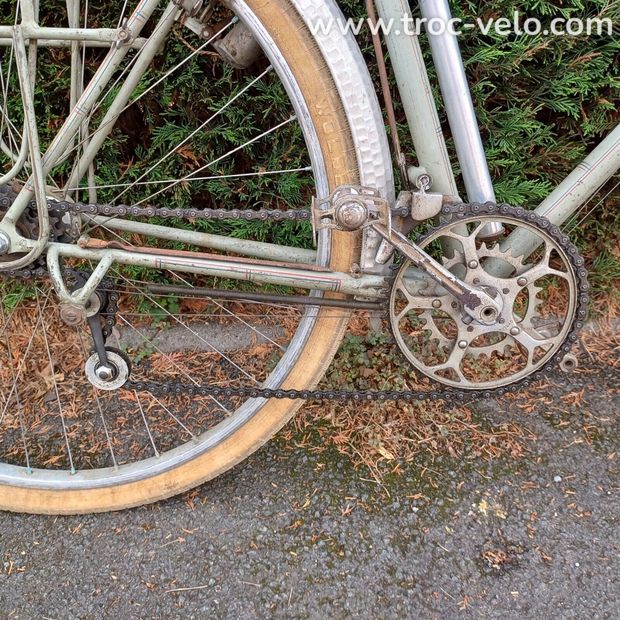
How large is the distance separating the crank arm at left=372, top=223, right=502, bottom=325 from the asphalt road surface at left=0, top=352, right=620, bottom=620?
0.79 m

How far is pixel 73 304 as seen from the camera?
1594 mm

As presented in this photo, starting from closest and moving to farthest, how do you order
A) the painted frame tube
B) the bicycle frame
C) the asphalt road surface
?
the bicycle frame
the painted frame tube
the asphalt road surface

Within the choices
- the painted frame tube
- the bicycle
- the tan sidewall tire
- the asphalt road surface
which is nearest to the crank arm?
the bicycle

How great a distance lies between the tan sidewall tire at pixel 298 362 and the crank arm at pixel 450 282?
15cm

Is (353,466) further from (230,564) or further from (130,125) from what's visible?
(130,125)

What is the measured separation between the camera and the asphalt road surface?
1.74 m

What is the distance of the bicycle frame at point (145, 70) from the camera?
57.3 inches

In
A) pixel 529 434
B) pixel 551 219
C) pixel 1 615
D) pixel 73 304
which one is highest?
pixel 551 219

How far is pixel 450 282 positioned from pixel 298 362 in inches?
22.3

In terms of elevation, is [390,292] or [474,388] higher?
[390,292]

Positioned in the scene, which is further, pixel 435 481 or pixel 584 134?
pixel 584 134

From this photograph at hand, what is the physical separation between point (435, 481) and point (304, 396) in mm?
714

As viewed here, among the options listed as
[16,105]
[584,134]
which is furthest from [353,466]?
[16,105]

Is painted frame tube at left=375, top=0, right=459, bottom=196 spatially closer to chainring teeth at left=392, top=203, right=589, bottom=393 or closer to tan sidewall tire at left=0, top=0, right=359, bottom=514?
chainring teeth at left=392, top=203, right=589, bottom=393
